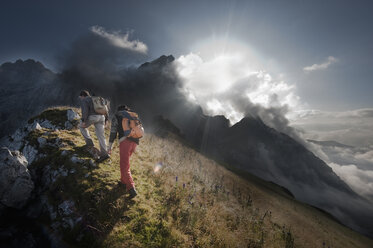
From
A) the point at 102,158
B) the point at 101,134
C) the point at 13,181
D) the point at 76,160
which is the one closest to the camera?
A: the point at 13,181

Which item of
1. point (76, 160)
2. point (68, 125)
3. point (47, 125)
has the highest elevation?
point (68, 125)

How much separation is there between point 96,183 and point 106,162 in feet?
5.79

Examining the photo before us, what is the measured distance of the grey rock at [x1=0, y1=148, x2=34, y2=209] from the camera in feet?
16.2

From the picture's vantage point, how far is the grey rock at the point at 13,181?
4.95 meters

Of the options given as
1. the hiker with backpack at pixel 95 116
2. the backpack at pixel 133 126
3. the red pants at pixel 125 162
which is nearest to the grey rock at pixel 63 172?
the hiker with backpack at pixel 95 116

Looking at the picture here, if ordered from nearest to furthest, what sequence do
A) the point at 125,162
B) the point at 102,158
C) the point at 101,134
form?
the point at 125,162 < the point at 102,158 < the point at 101,134

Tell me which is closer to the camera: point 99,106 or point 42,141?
point 99,106

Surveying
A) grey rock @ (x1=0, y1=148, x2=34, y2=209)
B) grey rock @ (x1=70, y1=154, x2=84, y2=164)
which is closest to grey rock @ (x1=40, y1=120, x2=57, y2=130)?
grey rock @ (x1=0, y1=148, x2=34, y2=209)

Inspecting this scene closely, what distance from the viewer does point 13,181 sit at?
17.0 ft

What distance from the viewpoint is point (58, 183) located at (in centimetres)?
549

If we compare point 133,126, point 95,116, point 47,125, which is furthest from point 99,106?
point 47,125

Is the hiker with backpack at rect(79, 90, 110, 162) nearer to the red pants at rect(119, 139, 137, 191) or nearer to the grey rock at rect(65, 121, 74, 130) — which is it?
the red pants at rect(119, 139, 137, 191)

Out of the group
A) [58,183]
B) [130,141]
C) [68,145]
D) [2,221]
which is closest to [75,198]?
[58,183]

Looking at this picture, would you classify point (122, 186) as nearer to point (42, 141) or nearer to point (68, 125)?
point (42, 141)
